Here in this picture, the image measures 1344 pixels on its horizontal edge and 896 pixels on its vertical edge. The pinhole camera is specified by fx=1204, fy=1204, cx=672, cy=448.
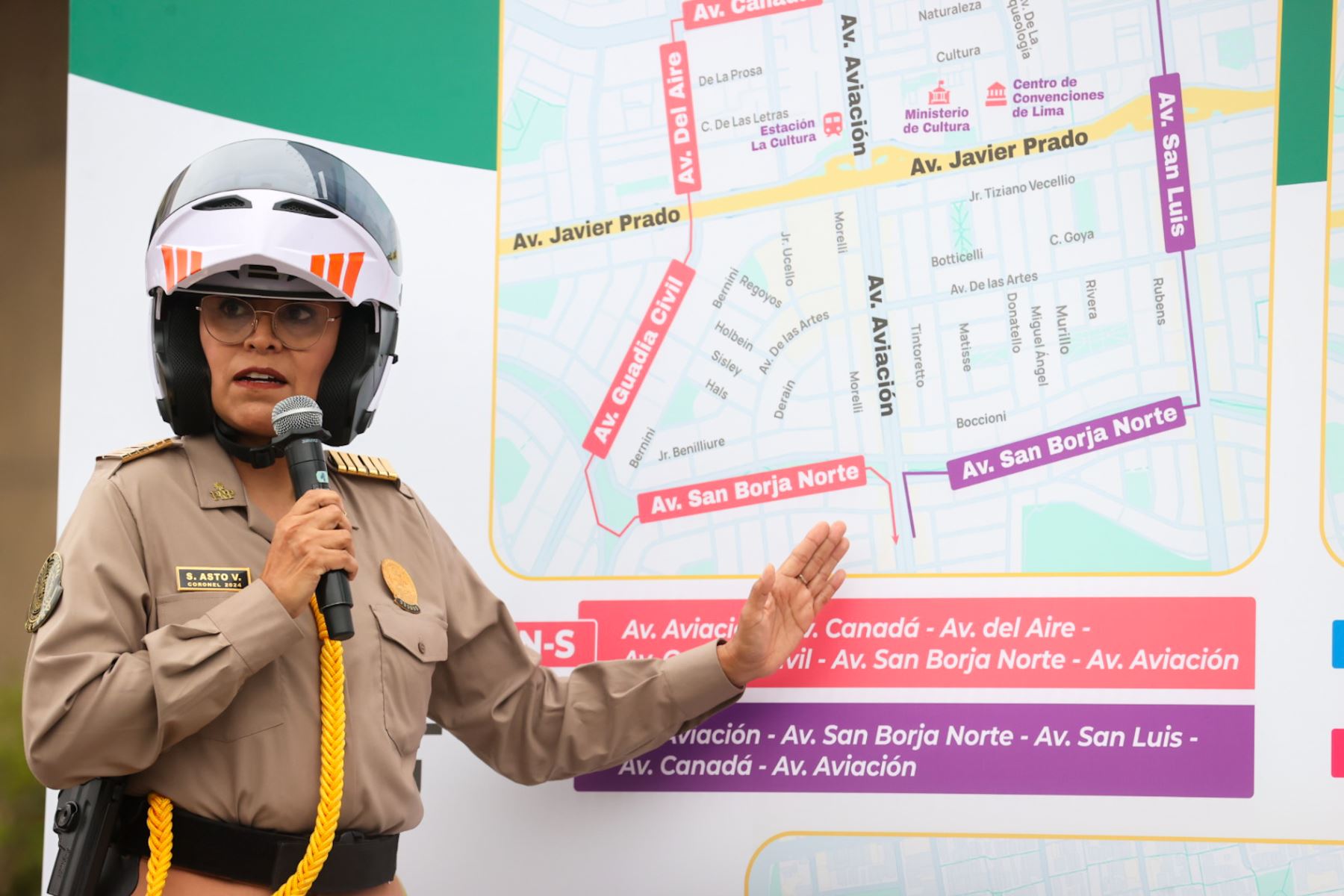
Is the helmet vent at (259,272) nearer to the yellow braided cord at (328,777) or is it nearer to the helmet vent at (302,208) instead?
the helmet vent at (302,208)

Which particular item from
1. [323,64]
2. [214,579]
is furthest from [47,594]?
[323,64]

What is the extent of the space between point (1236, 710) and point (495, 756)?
4.45 feet

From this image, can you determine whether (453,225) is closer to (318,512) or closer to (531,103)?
(531,103)

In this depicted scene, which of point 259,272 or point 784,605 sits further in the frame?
point 784,605

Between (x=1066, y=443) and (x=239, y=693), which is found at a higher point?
(x=1066, y=443)

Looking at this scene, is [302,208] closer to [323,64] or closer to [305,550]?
[305,550]

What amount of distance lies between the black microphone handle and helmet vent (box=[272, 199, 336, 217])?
40 centimetres

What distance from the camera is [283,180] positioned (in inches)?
76.7

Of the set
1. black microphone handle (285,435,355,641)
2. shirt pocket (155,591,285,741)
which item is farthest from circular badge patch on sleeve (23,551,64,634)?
black microphone handle (285,435,355,641)

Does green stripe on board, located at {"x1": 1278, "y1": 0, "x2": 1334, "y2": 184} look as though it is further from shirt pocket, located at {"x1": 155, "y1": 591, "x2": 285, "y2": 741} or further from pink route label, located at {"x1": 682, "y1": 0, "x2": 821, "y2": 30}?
shirt pocket, located at {"x1": 155, "y1": 591, "x2": 285, "y2": 741}

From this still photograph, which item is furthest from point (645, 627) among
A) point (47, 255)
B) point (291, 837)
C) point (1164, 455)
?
point (47, 255)

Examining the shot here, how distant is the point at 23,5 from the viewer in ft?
11.6

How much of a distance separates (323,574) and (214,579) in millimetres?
221

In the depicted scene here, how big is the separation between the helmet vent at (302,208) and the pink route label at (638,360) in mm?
686
